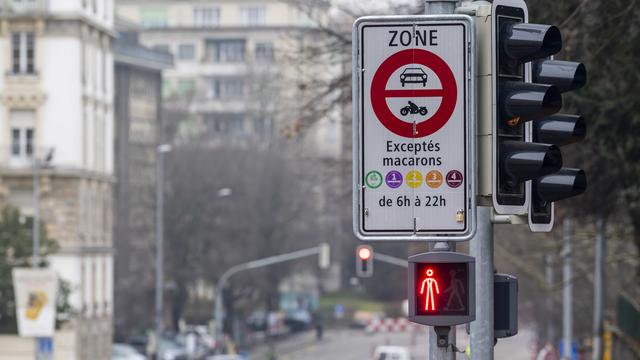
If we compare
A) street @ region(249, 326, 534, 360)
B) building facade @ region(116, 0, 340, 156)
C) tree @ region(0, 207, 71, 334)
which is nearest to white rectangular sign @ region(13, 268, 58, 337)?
tree @ region(0, 207, 71, 334)

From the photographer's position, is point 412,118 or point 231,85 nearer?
point 412,118

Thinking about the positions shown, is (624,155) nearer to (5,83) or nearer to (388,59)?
(388,59)

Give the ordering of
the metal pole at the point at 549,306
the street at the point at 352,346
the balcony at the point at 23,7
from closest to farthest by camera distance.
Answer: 1. the metal pole at the point at 549,306
2. the balcony at the point at 23,7
3. the street at the point at 352,346

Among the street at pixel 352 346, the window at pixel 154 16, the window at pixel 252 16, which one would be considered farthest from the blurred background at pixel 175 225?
the window at pixel 154 16

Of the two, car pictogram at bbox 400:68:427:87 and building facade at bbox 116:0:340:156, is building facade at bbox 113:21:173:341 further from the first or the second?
car pictogram at bbox 400:68:427:87

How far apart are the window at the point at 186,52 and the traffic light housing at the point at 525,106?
124245 mm

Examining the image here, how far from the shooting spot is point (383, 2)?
25188 mm

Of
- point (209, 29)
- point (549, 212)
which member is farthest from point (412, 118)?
point (209, 29)

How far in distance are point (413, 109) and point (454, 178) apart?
361 millimetres

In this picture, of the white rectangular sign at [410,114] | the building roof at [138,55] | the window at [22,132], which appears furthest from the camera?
the building roof at [138,55]

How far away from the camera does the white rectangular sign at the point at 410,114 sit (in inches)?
305

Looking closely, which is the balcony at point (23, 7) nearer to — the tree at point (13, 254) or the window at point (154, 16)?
the tree at point (13, 254)

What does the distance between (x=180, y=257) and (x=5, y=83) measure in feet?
56.9

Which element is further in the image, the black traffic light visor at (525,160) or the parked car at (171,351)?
the parked car at (171,351)
